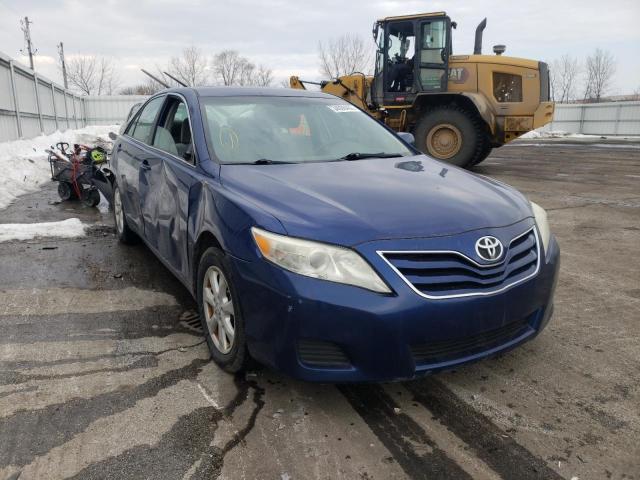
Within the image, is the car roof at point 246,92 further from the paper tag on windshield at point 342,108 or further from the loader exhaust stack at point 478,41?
the loader exhaust stack at point 478,41

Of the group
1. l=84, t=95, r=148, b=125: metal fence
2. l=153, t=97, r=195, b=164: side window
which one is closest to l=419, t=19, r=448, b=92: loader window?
l=153, t=97, r=195, b=164: side window

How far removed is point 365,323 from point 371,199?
0.73 metres

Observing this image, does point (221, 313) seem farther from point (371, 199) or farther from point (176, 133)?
point (176, 133)

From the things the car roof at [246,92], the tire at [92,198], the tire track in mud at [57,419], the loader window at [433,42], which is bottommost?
the tire track in mud at [57,419]

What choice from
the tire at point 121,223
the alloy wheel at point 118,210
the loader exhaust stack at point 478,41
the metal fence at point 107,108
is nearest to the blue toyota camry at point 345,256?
the tire at point 121,223

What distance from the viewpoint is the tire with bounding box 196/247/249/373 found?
2596 mm

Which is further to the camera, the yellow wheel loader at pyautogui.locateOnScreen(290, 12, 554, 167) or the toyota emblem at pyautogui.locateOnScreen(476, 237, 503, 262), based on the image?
the yellow wheel loader at pyautogui.locateOnScreen(290, 12, 554, 167)

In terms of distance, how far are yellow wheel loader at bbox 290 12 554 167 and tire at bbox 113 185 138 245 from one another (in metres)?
7.62

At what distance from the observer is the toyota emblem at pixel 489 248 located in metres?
2.37

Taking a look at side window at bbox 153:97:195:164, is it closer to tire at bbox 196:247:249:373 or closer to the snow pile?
tire at bbox 196:247:249:373

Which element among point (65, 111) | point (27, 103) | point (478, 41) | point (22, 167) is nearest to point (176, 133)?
point (22, 167)

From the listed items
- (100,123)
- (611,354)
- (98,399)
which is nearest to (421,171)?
(611,354)

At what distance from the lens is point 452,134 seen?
11336mm

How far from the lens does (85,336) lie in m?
3.32
